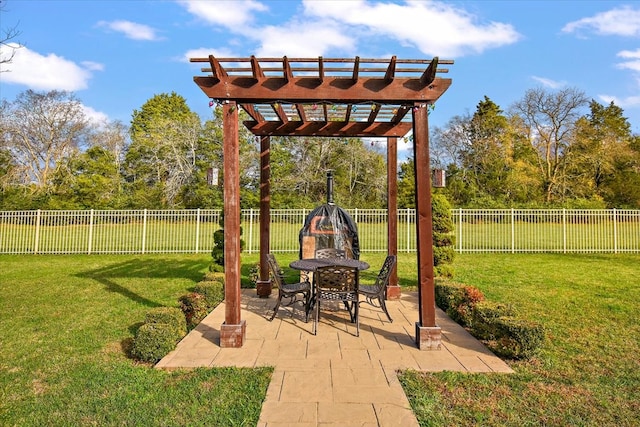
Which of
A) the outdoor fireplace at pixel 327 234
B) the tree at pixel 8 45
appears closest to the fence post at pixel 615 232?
the outdoor fireplace at pixel 327 234

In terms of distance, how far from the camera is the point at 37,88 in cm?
1895

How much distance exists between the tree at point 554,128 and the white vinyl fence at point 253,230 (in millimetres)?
8142

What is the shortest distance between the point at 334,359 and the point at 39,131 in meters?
22.9

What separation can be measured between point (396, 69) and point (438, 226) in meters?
4.18

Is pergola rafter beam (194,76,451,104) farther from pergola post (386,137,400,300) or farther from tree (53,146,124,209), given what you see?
tree (53,146,124,209)

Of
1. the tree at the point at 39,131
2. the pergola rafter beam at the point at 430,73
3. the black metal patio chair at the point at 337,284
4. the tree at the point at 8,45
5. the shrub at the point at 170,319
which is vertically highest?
the tree at the point at 39,131

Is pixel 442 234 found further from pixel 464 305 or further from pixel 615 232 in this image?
pixel 615 232

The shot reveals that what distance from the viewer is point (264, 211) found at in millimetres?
5648

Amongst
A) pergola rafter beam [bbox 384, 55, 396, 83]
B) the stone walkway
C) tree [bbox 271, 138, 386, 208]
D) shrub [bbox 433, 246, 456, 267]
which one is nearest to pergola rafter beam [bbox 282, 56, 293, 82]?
pergola rafter beam [bbox 384, 55, 396, 83]

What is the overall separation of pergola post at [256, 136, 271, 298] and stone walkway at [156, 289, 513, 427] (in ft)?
2.67

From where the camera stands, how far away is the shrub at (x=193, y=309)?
447 cm

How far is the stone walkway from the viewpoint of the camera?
2.37 metres

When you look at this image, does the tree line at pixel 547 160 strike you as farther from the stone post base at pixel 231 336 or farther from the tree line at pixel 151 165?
the stone post base at pixel 231 336

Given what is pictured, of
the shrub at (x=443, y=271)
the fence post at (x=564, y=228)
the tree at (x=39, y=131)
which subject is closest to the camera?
the shrub at (x=443, y=271)
